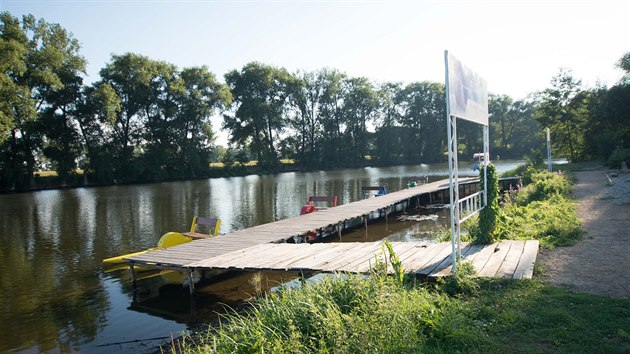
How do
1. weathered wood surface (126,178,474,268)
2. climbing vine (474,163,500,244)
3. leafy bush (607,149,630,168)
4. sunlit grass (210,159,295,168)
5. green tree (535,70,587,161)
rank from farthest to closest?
sunlit grass (210,159,295,168) < green tree (535,70,587,161) < leafy bush (607,149,630,168) < weathered wood surface (126,178,474,268) < climbing vine (474,163,500,244)

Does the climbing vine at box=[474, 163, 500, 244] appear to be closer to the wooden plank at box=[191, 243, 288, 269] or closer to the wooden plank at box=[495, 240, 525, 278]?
the wooden plank at box=[495, 240, 525, 278]

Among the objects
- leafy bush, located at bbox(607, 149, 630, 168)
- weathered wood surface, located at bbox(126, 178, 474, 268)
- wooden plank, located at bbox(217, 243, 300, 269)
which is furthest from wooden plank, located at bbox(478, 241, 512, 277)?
leafy bush, located at bbox(607, 149, 630, 168)

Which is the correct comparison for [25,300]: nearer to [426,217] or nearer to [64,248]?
[64,248]

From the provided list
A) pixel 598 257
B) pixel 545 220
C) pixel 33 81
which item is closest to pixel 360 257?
pixel 598 257

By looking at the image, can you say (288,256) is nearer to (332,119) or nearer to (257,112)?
(257,112)

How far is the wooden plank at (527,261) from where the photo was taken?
21.4 ft

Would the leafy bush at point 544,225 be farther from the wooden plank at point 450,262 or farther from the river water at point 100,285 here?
the river water at point 100,285

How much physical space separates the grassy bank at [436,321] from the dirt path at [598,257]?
1.89ft

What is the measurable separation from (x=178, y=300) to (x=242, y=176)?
50507 mm

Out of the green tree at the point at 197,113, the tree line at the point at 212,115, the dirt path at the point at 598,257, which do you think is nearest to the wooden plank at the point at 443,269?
the dirt path at the point at 598,257

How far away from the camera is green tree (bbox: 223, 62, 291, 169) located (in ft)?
210

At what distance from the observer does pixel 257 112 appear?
62938mm

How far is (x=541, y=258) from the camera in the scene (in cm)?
778

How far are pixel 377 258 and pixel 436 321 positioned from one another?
3.31m
